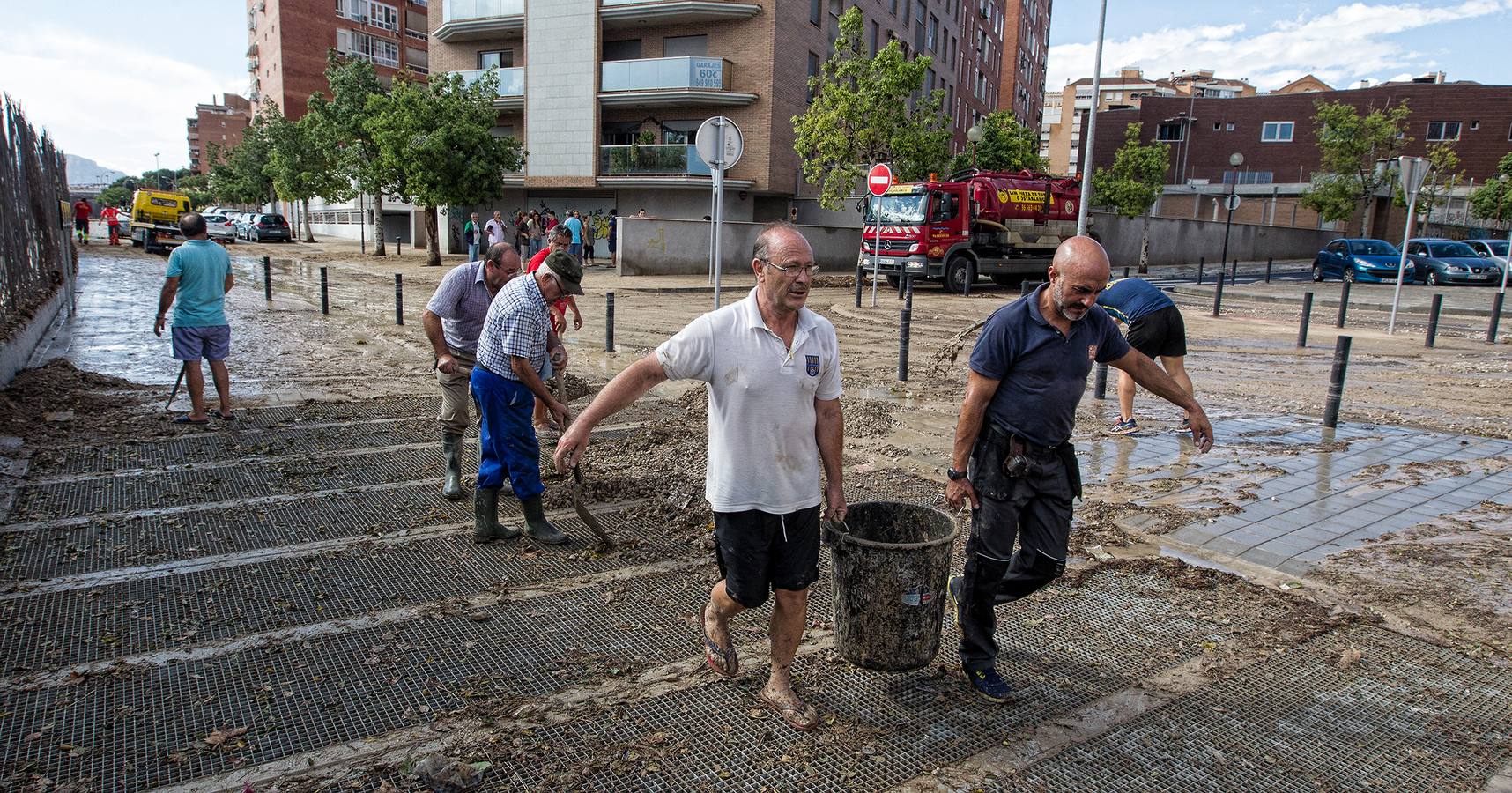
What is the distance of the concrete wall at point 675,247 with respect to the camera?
26.9 m

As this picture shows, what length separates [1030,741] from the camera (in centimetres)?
330

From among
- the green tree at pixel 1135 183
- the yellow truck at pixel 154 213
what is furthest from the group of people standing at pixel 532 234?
the green tree at pixel 1135 183

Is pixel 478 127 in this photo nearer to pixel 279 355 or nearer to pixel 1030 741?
pixel 279 355

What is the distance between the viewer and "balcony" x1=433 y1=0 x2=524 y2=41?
35844mm

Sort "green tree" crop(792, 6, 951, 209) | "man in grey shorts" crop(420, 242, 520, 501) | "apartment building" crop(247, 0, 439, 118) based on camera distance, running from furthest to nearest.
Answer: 1. "apartment building" crop(247, 0, 439, 118)
2. "green tree" crop(792, 6, 951, 209)
3. "man in grey shorts" crop(420, 242, 520, 501)

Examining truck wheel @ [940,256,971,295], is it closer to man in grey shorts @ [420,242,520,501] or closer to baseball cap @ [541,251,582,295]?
man in grey shorts @ [420,242,520,501]

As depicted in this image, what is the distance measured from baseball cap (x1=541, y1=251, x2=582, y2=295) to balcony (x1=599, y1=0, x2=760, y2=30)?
30.6 m

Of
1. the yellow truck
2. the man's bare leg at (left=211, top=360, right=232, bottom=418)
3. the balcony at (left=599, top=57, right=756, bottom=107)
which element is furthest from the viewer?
the yellow truck

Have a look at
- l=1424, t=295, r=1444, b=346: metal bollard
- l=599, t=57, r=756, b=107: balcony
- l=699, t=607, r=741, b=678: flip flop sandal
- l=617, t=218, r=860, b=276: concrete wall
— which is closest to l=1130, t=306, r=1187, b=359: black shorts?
l=699, t=607, r=741, b=678: flip flop sandal

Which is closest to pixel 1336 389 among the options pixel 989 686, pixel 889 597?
pixel 989 686

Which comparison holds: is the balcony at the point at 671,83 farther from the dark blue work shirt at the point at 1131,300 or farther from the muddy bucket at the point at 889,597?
the muddy bucket at the point at 889,597

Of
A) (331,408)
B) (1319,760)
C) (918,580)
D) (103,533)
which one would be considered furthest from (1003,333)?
(331,408)

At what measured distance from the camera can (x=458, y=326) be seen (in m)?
6.06

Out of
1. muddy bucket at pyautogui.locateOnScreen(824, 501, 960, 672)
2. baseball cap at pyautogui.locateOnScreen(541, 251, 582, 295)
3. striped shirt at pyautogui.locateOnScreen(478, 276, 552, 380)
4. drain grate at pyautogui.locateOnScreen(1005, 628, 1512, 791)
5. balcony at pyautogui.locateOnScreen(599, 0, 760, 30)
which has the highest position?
balcony at pyautogui.locateOnScreen(599, 0, 760, 30)
